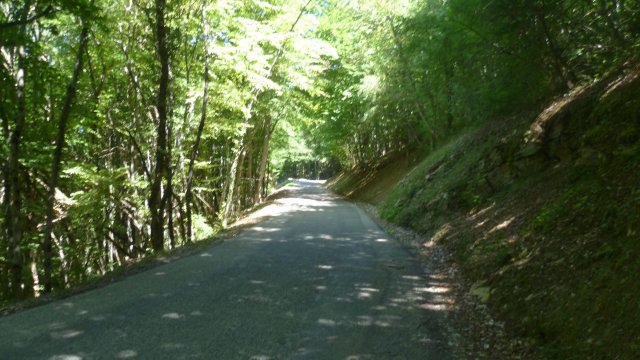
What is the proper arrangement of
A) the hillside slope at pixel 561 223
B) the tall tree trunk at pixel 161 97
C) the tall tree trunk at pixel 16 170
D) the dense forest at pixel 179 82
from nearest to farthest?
the hillside slope at pixel 561 223 → the dense forest at pixel 179 82 → the tall tree trunk at pixel 16 170 → the tall tree trunk at pixel 161 97

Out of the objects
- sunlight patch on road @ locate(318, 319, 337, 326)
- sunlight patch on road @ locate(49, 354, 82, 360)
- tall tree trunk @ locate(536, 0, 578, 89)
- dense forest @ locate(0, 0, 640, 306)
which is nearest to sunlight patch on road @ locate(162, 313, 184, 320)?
sunlight patch on road @ locate(49, 354, 82, 360)

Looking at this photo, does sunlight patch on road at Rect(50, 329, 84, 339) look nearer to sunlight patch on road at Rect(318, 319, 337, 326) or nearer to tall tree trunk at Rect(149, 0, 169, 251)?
sunlight patch on road at Rect(318, 319, 337, 326)

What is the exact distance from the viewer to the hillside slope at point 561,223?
3.96 meters

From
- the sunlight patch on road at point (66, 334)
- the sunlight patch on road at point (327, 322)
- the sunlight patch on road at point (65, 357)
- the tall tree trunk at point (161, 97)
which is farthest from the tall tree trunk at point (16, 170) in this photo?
the sunlight patch on road at point (327, 322)

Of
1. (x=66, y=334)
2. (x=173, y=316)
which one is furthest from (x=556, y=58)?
(x=66, y=334)

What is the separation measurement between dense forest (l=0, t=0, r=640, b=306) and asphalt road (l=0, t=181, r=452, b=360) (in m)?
3.96

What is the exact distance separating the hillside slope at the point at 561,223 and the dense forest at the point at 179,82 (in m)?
1.24

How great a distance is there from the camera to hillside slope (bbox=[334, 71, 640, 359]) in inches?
Answer: 156

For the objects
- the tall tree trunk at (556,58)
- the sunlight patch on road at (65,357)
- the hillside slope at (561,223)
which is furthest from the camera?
the tall tree trunk at (556,58)

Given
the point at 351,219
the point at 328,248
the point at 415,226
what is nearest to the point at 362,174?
the point at 351,219

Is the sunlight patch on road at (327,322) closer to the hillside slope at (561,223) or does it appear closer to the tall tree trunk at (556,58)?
the hillside slope at (561,223)

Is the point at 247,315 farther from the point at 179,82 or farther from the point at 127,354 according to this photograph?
the point at 179,82

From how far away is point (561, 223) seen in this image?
19.4ft

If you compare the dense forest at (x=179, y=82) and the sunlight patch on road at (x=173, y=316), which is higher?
the dense forest at (x=179, y=82)
